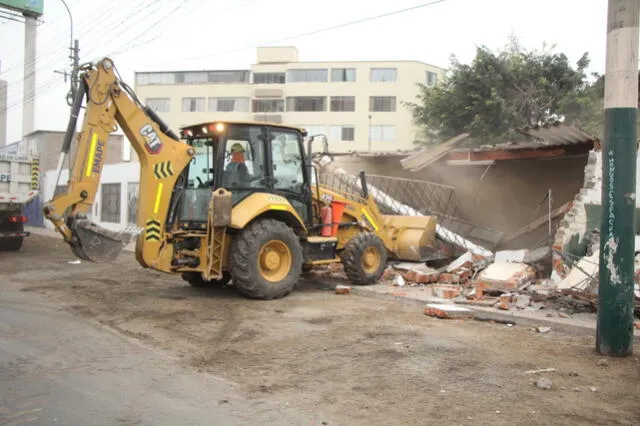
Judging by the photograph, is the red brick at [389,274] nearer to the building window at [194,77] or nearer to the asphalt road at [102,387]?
the asphalt road at [102,387]

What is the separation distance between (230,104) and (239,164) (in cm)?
4504

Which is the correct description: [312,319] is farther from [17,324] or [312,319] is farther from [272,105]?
[272,105]

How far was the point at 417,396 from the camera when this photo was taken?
4.61 m

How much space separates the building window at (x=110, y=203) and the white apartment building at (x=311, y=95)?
90.9 ft

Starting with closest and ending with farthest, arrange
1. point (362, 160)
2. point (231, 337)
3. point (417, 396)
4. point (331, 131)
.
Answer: point (417, 396)
point (231, 337)
point (362, 160)
point (331, 131)

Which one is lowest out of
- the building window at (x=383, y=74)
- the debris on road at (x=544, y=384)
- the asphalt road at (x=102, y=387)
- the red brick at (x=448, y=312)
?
the asphalt road at (x=102, y=387)

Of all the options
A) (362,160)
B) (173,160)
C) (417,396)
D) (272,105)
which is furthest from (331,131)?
(417,396)

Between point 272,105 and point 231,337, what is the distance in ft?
153

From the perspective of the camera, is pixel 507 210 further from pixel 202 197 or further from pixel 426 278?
pixel 202 197

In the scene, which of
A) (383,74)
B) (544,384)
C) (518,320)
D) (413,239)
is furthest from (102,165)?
(383,74)

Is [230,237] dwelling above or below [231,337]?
above

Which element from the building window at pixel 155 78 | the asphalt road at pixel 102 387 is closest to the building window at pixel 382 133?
the building window at pixel 155 78

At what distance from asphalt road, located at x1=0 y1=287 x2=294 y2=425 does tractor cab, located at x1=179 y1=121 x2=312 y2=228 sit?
297 cm

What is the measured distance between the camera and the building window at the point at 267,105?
51.7 m
